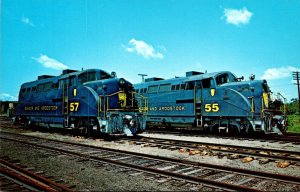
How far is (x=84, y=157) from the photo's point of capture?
26.7 feet

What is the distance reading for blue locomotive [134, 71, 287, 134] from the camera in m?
13.6

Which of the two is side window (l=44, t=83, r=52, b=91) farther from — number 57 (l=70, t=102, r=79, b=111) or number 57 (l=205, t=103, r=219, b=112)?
number 57 (l=205, t=103, r=219, b=112)

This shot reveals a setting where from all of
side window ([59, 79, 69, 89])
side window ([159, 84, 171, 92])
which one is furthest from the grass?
side window ([59, 79, 69, 89])

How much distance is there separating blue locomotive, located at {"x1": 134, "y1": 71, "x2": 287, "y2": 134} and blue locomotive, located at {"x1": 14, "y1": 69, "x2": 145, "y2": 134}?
143 centimetres

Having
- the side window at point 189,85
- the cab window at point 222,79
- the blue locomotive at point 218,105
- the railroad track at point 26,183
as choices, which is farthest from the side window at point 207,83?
the railroad track at point 26,183

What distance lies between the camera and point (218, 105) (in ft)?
48.1

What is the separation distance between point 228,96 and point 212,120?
1.77 m

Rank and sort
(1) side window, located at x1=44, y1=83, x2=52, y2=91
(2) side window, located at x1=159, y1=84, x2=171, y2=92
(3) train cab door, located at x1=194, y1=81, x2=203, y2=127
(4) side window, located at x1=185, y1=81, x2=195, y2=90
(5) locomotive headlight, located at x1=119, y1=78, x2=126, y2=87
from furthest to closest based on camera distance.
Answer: (2) side window, located at x1=159, y1=84, x2=171, y2=92 → (1) side window, located at x1=44, y1=83, x2=52, y2=91 → (4) side window, located at x1=185, y1=81, x2=195, y2=90 → (3) train cab door, located at x1=194, y1=81, x2=203, y2=127 → (5) locomotive headlight, located at x1=119, y1=78, x2=126, y2=87

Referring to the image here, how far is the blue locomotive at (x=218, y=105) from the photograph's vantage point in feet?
44.6

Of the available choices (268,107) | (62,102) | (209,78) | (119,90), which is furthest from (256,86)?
(62,102)

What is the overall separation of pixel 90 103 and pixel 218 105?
709 centimetres

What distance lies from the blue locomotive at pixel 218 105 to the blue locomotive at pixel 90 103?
56.2 inches

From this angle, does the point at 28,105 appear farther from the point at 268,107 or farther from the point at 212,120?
the point at 268,107

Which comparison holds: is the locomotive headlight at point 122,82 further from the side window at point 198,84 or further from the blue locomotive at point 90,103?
the side window at point 198,84
